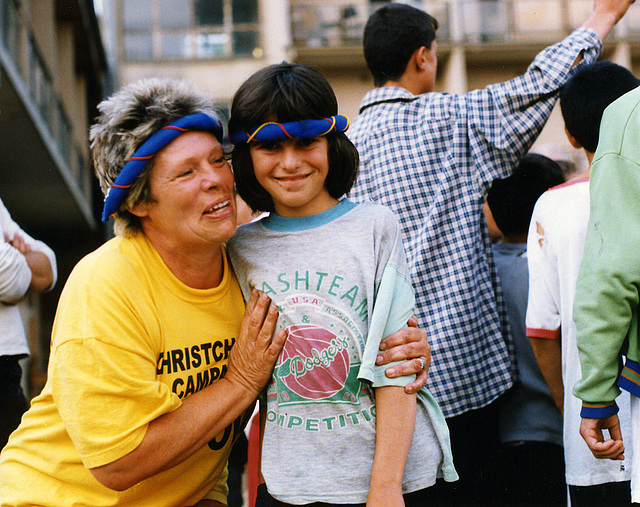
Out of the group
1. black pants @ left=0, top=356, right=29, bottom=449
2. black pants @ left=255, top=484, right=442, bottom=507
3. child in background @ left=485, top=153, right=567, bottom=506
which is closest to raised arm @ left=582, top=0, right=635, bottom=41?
child in background @ left=485, top=153, right=567, bottom=506

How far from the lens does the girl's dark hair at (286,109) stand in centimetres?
197

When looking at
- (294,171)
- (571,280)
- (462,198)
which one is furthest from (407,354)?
(462,198)

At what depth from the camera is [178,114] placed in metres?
2.01

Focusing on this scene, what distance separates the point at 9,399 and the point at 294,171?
1.77 meters

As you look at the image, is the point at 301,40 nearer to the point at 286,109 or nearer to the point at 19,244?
the point at 19,244

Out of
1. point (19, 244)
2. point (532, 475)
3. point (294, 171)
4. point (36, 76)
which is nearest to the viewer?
point (294, 171)

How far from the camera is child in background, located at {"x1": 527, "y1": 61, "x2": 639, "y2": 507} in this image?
2.40 metres

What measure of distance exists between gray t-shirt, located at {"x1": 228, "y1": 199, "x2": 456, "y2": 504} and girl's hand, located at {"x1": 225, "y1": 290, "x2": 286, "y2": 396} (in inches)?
1.1

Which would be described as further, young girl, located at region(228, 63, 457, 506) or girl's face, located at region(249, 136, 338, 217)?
girl's face, located at region(249, 136, 338, 217)

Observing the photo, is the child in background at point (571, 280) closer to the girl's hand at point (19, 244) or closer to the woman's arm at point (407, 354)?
the woman's arm at point (407, 354)

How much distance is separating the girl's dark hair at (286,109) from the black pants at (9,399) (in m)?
1.49

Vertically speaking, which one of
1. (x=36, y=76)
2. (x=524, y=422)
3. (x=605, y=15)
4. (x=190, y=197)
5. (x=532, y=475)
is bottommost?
(x=532, y=475)

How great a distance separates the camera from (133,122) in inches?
77.6

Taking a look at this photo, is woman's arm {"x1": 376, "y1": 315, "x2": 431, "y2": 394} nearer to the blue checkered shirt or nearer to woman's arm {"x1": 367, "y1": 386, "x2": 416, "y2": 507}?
woman's arm {"x1": 367, "y1": 386, "x2": 416, "y2": 507}
